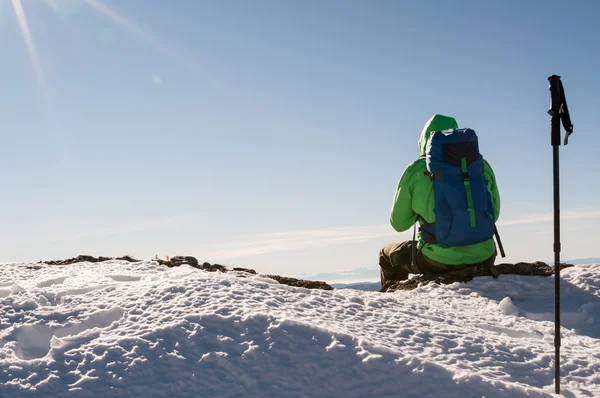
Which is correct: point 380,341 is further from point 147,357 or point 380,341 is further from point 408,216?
point 408,216

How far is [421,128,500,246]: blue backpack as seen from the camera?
7.15 meters

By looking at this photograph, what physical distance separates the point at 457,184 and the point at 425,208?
1.79 feet

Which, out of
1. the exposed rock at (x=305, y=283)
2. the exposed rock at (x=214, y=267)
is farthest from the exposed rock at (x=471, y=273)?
the exposed rock at (x=214, y=267)

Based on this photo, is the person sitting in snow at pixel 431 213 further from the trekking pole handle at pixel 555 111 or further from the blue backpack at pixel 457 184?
the trekking pole handle at pixel 555 111

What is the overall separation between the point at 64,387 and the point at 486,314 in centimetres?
465

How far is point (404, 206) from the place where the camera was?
758cm

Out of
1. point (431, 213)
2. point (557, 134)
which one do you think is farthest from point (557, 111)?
point (431, 213)

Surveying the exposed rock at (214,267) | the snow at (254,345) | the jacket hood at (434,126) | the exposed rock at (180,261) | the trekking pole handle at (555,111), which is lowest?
the snow at (254,345)

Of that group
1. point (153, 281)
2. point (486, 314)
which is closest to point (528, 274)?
point (486, 314)

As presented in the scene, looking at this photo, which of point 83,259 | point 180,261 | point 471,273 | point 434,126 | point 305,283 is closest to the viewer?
point 305,283

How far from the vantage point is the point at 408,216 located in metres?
7.68

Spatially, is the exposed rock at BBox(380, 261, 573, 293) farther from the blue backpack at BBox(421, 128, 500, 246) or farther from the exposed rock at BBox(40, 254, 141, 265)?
the exposed rock at BBox(40, 254, 141, 265)

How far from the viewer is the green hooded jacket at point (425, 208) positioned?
24.2ft

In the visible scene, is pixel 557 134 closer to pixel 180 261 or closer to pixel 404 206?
pixel 404 206
